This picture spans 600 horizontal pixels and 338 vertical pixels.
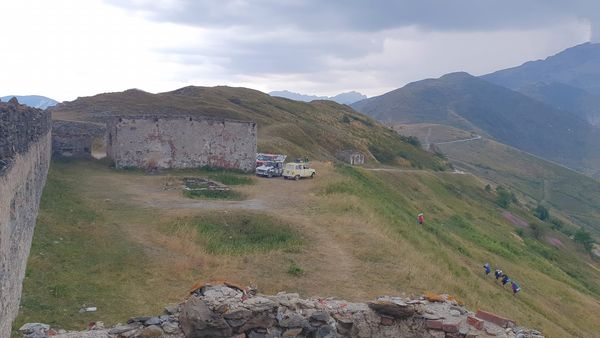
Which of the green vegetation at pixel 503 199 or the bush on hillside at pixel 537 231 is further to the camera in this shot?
the green vegetation at pixel 503 199

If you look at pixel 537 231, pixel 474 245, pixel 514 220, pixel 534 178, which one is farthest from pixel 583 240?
pixel 534 178

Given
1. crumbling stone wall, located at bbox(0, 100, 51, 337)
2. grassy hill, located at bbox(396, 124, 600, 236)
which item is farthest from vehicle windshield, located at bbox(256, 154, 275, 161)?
grassy hill, located at bbox(396, 124, 600, 236)

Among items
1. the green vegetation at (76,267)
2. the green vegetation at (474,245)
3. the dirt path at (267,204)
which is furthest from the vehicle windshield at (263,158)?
the green vegetation at (76,267)

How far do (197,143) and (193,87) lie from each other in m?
60.0

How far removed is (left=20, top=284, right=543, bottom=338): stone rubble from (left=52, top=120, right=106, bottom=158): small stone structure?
1144 inches

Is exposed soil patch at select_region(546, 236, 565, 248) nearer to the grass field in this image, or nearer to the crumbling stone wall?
the grass field

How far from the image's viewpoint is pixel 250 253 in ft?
66.6

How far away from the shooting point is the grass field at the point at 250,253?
16.1m

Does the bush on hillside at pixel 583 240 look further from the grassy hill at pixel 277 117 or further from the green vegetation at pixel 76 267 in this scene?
the green vegetation at pixel 76 267

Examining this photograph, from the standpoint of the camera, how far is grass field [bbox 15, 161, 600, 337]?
52.9 feet

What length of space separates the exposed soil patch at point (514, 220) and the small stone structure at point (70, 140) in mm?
47112

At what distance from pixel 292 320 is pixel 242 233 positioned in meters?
11.3

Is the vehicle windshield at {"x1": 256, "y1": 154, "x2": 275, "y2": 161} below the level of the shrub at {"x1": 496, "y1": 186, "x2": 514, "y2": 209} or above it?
above

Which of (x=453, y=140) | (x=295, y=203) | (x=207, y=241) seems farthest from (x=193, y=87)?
(x=453, y=140)
